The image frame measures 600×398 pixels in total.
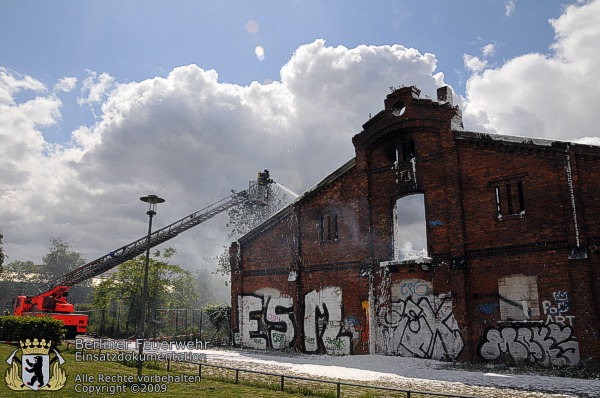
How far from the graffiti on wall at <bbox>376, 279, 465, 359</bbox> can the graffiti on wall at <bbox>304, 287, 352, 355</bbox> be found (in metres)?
1.55

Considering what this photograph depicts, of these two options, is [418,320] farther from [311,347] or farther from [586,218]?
[586,218]

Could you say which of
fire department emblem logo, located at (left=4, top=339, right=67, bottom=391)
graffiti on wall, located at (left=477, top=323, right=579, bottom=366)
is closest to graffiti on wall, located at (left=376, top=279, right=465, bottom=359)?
graffiti on wall, located at (left=477, top=323, right=579, bottom=366)

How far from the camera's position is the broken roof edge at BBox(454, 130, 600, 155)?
1378 centimetres

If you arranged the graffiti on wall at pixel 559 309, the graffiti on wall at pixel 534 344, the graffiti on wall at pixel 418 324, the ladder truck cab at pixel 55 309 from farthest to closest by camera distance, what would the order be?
the ladder truck cab at pixel 55 309, the graffiti on wall at pixel 418 324, the graffiti on wall at pixel 559 309, the graffiti on wall at pixel 534 344

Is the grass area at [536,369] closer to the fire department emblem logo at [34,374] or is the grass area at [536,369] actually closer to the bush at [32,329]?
the fire department emblem logo at [34,374]

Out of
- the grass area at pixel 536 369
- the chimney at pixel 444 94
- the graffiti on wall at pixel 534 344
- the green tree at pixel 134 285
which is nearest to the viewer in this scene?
the grass area at pixel 536 369

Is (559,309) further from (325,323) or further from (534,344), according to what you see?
(325,323)

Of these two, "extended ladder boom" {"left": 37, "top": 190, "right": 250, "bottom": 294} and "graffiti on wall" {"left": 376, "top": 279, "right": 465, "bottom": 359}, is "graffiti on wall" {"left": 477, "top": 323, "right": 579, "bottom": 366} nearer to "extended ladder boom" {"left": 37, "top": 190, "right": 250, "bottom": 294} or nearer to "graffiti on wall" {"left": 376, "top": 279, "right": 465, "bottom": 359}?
"graffiti on wall" {"left": 376, "top": 279, "right": 465, "bottom": 359}

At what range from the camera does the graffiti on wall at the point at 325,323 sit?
17484 millimetres

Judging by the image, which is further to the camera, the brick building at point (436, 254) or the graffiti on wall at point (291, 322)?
the graffiti on wall at point (291, 322)

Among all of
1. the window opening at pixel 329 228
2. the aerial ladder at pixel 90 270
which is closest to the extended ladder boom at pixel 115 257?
the aerial ladder at pixel 90 270

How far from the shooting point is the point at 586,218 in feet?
43.8

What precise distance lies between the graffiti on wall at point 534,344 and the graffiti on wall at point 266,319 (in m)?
7.75

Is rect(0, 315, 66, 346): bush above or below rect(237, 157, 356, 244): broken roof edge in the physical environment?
below
